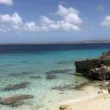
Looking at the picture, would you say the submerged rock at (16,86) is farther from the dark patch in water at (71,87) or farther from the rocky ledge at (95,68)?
the rocky ledge at (95,68)

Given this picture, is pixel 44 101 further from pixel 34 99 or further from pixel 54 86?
pixel 54 86

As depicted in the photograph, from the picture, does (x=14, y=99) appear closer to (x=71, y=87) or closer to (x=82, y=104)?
(x=82, y=104)

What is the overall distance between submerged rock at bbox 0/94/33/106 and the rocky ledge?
11923 millimetres

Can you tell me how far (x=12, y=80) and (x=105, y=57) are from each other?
46.4 feet

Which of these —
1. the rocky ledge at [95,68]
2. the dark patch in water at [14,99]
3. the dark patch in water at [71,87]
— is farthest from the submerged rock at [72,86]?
the dark patch in water at [14,99]

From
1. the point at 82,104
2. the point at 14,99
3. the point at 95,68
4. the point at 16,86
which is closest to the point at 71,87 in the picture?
the point at 95,68

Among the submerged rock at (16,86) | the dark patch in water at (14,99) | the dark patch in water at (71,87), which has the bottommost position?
the dark patch in water at (14,99)

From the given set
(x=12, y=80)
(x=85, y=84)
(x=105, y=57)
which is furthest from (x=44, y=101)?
(x=105, y=57)

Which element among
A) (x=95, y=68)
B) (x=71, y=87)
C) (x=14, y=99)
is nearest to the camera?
(x=14, y=99)

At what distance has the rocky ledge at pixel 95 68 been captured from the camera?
35.8m

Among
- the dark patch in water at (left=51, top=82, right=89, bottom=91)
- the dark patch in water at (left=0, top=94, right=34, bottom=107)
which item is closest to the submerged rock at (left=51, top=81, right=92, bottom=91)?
the dark patch in water at (left=51, top=82, right=89, bottom=91)

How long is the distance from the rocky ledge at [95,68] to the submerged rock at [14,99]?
11.9m

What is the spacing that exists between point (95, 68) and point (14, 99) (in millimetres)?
14853

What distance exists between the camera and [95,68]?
1491 inches
